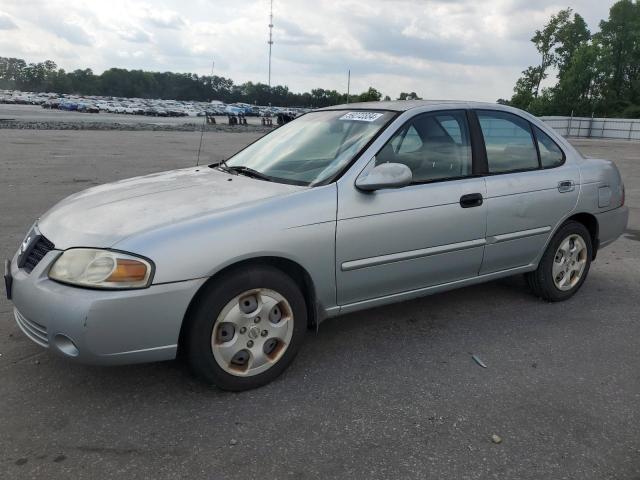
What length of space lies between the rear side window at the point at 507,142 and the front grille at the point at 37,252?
9.58 ft

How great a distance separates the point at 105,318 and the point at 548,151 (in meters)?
3.55

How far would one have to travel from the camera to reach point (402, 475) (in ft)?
8.14

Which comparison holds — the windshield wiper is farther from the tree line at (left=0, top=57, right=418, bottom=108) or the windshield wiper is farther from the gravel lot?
the tree line at (left=0, top=57, right=418, bottom=108)

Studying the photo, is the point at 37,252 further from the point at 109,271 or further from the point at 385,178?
the point at 385,178

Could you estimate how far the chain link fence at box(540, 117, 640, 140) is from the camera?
156ft

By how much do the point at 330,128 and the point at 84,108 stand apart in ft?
245

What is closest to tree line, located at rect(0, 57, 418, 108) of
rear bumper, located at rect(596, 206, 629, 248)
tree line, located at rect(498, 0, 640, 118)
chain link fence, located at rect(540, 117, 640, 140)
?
tree line, located at rect(498, 0, 640, 118)

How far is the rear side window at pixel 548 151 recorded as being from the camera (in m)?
4.48

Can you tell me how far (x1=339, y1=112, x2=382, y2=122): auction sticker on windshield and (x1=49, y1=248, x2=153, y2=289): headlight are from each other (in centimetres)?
187

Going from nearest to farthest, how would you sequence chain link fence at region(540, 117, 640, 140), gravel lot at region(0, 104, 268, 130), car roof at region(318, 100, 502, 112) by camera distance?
1. car roof at region(318, 100, 502, 112)
2. gravel lot at region(0, 104, 268, 130)
3. chain link fence at region(540, 117, 640, 140)

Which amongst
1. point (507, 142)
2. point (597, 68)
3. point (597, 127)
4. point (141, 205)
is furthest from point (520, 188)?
point (597, 68)

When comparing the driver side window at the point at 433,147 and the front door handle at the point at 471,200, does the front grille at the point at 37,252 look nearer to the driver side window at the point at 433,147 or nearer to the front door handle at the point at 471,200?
the driver side window at the point at 433,147

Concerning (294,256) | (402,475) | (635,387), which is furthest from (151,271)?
(635,387)

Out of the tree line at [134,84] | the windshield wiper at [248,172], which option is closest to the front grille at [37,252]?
the windshield wiper at [248,172]
